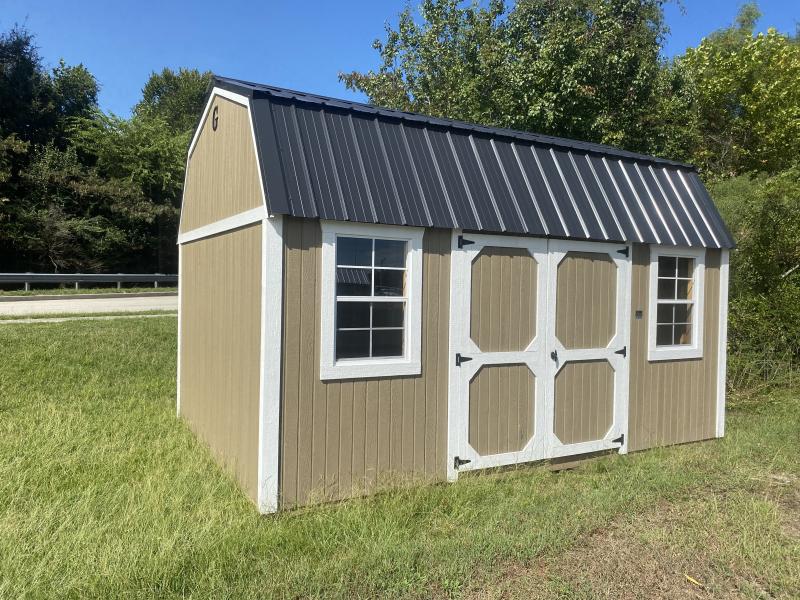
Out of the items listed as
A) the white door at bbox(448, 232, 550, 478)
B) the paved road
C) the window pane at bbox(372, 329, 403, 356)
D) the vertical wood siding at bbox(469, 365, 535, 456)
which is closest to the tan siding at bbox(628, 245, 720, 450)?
the white door at bbox(448, 232, 550, 478)

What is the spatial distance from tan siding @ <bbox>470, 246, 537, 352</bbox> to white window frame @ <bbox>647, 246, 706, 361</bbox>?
4.99 feet

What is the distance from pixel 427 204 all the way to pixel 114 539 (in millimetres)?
3185

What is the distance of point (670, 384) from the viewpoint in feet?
A: 19.6

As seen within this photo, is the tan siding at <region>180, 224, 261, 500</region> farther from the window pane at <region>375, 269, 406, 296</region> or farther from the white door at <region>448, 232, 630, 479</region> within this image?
the white door at <region>448, 232, 630, 479</region>

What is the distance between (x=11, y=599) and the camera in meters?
2.78

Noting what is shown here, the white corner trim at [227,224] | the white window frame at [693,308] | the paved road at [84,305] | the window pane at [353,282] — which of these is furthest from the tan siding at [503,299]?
the paved road at [84,305]

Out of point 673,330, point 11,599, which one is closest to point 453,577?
point 11,599

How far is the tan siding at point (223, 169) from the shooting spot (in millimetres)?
4504

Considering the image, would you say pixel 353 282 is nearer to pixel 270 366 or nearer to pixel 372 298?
pixel 372 298

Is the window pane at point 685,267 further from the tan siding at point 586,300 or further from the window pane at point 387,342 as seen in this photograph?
the window pane at point 387,342

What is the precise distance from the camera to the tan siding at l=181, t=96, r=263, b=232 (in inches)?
177

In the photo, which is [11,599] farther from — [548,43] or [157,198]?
[157,198]

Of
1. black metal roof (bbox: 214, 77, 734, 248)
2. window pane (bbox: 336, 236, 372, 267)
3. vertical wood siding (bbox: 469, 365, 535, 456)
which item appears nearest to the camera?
Result: black metal roof (bbox: 214, 77, 734, 248)

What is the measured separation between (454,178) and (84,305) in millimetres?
12659
